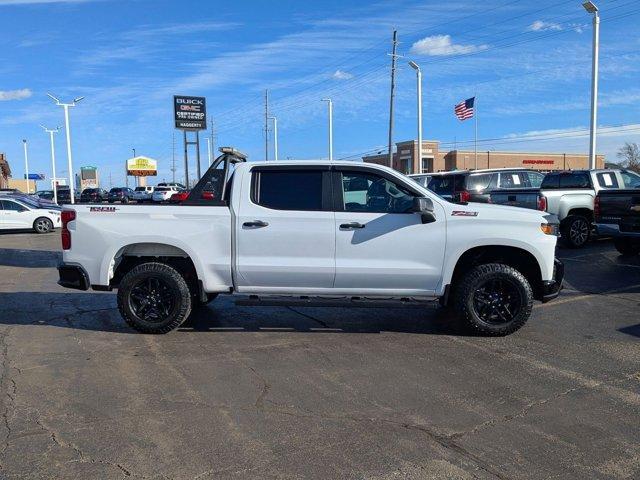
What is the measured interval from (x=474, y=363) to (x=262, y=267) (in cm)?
249

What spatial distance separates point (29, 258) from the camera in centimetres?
1519

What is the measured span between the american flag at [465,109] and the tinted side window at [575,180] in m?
25.1

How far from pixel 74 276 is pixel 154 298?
0.97 meters

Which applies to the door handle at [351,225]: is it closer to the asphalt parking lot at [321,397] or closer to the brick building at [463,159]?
the asphalt parking lot at [321,397]

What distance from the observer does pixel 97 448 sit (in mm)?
3875

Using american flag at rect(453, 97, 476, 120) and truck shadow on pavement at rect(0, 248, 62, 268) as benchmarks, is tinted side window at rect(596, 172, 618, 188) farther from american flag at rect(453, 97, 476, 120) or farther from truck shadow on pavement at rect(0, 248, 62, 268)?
american flag at rect(453, 97, 476, 120)

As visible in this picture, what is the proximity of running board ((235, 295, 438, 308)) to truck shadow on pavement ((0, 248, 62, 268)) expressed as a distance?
9.06 meters

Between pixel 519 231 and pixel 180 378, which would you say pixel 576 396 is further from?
pixel 180 378

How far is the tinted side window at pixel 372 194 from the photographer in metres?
6.49

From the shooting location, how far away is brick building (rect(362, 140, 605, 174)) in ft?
240

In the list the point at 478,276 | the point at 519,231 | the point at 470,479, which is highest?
the point at 519,231

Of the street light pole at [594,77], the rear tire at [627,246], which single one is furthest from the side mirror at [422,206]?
the street light pole at [594,77]

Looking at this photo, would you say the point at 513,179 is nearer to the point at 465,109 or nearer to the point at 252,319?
the point at 252,319

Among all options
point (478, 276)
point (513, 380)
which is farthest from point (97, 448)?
point (478, 276)
